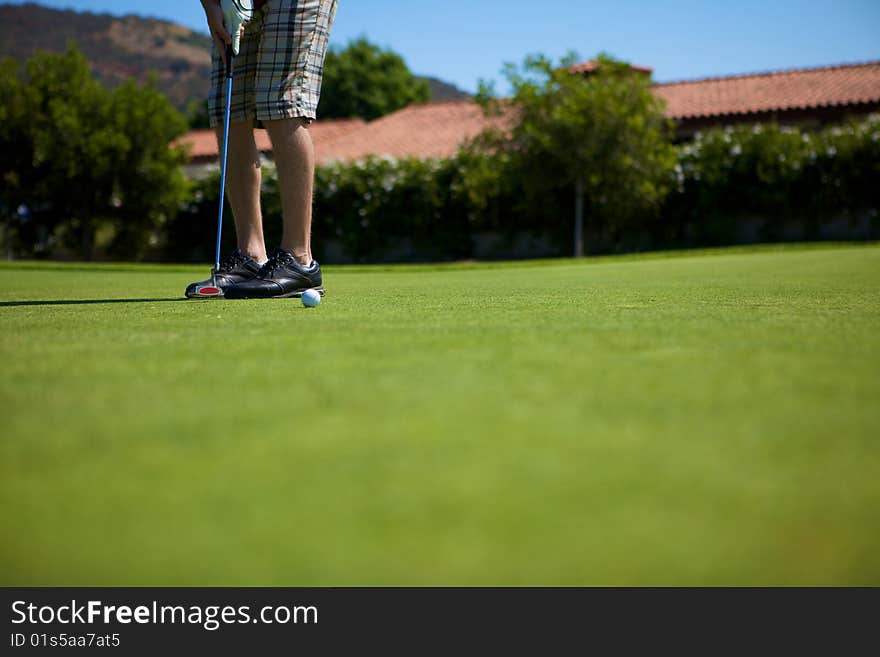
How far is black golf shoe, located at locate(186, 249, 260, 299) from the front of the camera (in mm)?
3814

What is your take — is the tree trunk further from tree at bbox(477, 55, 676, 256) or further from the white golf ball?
the white golf ball

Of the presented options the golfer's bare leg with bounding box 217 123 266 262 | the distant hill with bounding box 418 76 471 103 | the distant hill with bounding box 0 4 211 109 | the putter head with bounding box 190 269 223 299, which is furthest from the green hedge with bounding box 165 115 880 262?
the distant hill with bounding box 418 76 471 103

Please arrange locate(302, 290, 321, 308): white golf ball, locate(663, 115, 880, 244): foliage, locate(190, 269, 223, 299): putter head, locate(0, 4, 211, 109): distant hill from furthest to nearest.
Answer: locate(0, 4, 211, 109): distant hill, locate(663, 115, 880, 244): foliage, locate(190, 269, 223, 299): putter head, locate(302, 290, 321, 308): white golf ball

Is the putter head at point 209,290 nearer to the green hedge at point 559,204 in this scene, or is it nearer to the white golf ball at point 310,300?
the white golf ball at point 310,300

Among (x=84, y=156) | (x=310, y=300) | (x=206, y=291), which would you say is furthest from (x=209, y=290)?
(x=84, y=156)

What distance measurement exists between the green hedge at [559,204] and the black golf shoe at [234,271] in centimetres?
1453

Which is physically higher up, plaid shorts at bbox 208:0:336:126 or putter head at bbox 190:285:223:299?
plaid shorts at bbox 208:0:336:126

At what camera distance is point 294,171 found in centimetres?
390

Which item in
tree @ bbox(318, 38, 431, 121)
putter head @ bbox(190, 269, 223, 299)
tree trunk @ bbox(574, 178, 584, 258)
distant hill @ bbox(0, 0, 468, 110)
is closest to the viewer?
putter head @ bbox(190, 269, 223, 299)

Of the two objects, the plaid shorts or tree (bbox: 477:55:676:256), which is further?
tree (bbox: 477:55:676:256)

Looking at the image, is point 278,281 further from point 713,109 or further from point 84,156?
point 713,109

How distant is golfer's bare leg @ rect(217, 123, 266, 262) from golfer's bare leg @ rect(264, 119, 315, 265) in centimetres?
25

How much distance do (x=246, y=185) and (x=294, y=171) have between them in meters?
0.36
